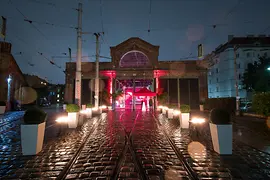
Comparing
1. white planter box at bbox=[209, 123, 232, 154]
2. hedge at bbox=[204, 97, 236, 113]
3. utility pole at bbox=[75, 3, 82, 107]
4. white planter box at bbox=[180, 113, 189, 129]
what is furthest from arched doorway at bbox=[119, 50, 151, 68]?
white planter box at bbox=[209, 123, 232, 154]

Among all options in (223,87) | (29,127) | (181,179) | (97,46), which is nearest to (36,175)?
(29,127)

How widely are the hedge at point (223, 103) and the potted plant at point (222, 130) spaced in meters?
15.8

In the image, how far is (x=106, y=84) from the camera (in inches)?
1062

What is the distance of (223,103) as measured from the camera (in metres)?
19.8

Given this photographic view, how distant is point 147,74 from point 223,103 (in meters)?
12.0

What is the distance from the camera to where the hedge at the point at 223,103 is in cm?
1828

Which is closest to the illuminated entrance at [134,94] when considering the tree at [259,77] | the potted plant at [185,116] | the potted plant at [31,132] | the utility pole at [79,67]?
the utility pole at [79,67]

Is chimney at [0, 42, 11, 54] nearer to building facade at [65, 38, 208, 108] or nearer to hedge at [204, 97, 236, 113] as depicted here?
building facade at [65, 38, 208, 108]

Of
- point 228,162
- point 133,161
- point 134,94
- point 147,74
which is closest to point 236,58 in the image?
point 147,74

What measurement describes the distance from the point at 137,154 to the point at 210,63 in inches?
1041

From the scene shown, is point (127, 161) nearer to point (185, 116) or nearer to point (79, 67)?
point (185, 116)

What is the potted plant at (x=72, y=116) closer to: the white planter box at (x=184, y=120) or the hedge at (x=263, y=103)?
the white planter box at (x=184, y=120)

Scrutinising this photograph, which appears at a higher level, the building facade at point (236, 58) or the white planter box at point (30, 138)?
the building facade at point (236, 58)

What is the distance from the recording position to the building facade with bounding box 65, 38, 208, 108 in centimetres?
2559
